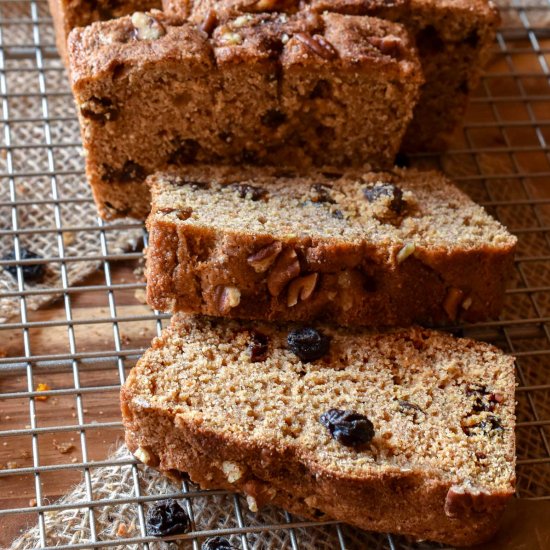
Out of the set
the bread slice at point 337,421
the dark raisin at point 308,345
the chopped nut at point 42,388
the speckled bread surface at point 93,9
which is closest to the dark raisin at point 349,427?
the bread slice at point 337,421

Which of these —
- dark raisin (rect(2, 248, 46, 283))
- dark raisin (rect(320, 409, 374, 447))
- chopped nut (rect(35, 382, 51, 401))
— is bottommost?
chopped nut (rect(35, 382, 51, 401))

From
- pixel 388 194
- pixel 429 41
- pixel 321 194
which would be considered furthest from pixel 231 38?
pixel 429 41

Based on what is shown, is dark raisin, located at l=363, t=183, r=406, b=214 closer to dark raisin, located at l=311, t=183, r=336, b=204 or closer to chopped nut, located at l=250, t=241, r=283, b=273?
dark raisin, located at l=311, t=183, r=336, b=204

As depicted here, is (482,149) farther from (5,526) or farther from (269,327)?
(5,526)

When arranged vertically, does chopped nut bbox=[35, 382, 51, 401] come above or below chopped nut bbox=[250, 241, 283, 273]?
below

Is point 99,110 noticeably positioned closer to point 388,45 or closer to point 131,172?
point 131,172

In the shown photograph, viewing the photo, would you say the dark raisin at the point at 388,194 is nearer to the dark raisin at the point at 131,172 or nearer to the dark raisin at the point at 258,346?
the dark raisin at the point at 258,346

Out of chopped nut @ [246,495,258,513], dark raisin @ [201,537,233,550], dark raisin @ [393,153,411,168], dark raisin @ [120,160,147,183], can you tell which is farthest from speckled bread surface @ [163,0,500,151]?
dark raisin @ [201,537,233,550]
